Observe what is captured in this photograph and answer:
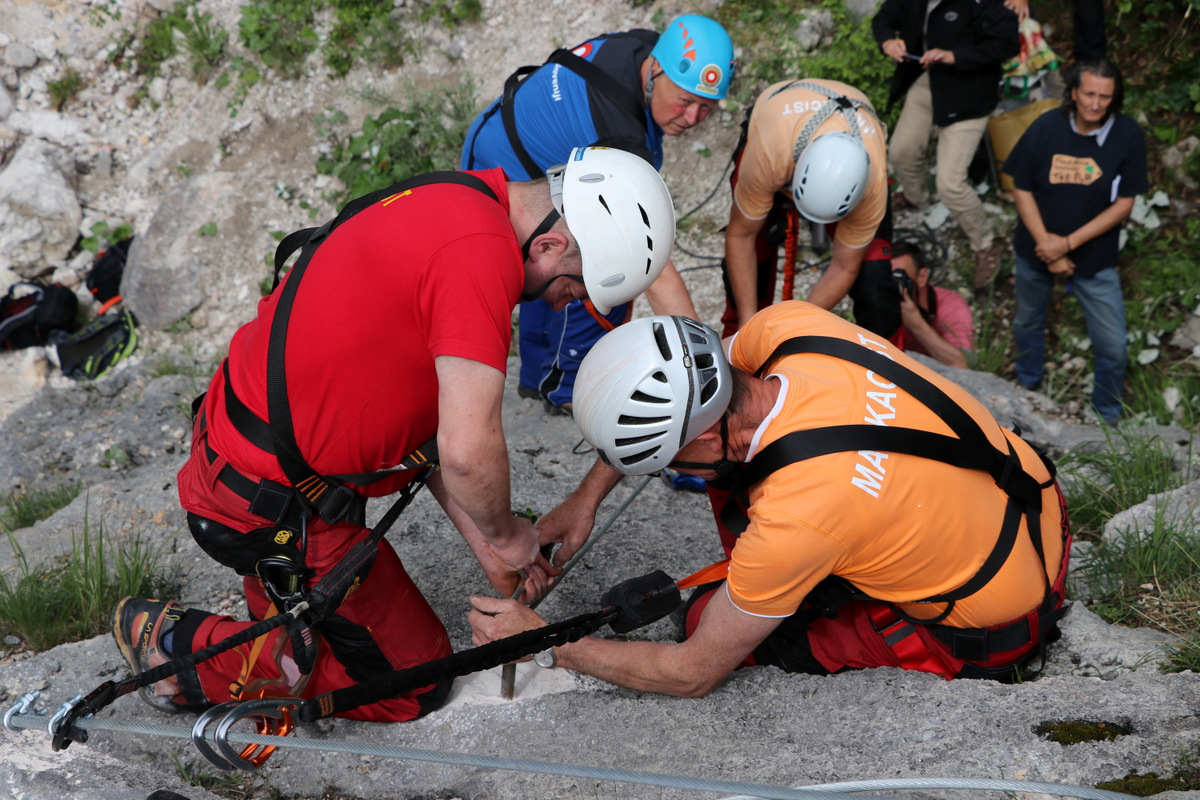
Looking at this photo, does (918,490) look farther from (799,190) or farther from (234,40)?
(234,40)

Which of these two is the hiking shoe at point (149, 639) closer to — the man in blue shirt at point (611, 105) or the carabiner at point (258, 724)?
the carabiner at point (258, 724)

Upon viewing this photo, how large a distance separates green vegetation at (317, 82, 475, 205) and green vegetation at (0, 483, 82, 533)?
13.6ft

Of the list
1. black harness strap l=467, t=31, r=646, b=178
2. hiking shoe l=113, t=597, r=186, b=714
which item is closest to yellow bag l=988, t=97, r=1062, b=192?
black harness strap l=467, t=31, r=646, b=178

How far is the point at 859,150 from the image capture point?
3951 mm

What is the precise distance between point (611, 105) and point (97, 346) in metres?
6.24

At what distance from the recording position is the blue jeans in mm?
5469

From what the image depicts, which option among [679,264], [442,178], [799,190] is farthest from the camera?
[679,264]

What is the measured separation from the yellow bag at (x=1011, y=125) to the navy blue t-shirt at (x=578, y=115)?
338cm

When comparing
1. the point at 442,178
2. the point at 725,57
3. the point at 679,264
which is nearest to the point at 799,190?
the point at 725,57

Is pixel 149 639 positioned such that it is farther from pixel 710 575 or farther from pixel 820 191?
pixel 820 191

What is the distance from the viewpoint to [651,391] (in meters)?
2.16

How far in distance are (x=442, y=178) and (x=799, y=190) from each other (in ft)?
7.70

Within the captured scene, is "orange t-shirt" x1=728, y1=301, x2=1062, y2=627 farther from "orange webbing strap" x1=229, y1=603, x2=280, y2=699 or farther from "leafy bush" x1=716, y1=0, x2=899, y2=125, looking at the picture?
"leafy bush" x1=716, y1=0, x2=899, y2=125

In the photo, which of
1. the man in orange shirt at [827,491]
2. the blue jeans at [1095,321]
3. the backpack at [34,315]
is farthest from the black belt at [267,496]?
the backpack at [34,315]
